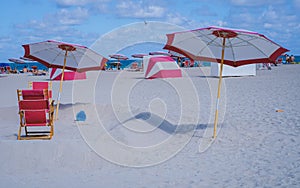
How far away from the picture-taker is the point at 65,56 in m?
8.80

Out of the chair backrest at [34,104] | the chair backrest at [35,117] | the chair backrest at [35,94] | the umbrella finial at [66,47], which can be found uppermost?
the umbrella finial at [66,47]

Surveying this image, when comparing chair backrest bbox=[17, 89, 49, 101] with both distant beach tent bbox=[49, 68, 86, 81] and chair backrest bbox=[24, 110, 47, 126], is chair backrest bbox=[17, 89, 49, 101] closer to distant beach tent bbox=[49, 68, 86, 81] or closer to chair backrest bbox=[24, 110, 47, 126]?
chair backrest bbox=[24, 110, 47, 126]

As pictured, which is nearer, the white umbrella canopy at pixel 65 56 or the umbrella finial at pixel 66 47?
the umbrella finial at pixel 66 47

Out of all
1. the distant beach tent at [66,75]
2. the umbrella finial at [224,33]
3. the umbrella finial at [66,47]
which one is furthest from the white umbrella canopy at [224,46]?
the distant beach tent at [66,75]

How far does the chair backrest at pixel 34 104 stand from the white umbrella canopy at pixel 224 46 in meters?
2.37

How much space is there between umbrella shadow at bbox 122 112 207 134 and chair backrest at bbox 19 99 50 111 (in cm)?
205

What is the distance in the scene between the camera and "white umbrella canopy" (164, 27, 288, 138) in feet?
22.2

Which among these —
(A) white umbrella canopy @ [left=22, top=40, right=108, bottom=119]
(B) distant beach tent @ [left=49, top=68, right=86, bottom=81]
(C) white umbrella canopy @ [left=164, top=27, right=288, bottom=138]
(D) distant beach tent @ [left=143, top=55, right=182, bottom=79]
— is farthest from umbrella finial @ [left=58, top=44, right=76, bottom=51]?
(B) distant beach tent @ [left=49, top=68, right=86, bottom=81]

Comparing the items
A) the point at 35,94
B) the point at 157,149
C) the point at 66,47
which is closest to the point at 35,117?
the point at 35,94

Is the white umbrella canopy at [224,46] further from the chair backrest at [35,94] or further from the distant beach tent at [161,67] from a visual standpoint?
the distant beach tent at [161,67]

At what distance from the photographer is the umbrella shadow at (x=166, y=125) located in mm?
7523

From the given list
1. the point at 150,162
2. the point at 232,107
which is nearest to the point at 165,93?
the point at 232,107

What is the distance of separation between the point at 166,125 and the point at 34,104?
273 cm

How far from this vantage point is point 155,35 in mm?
6629
